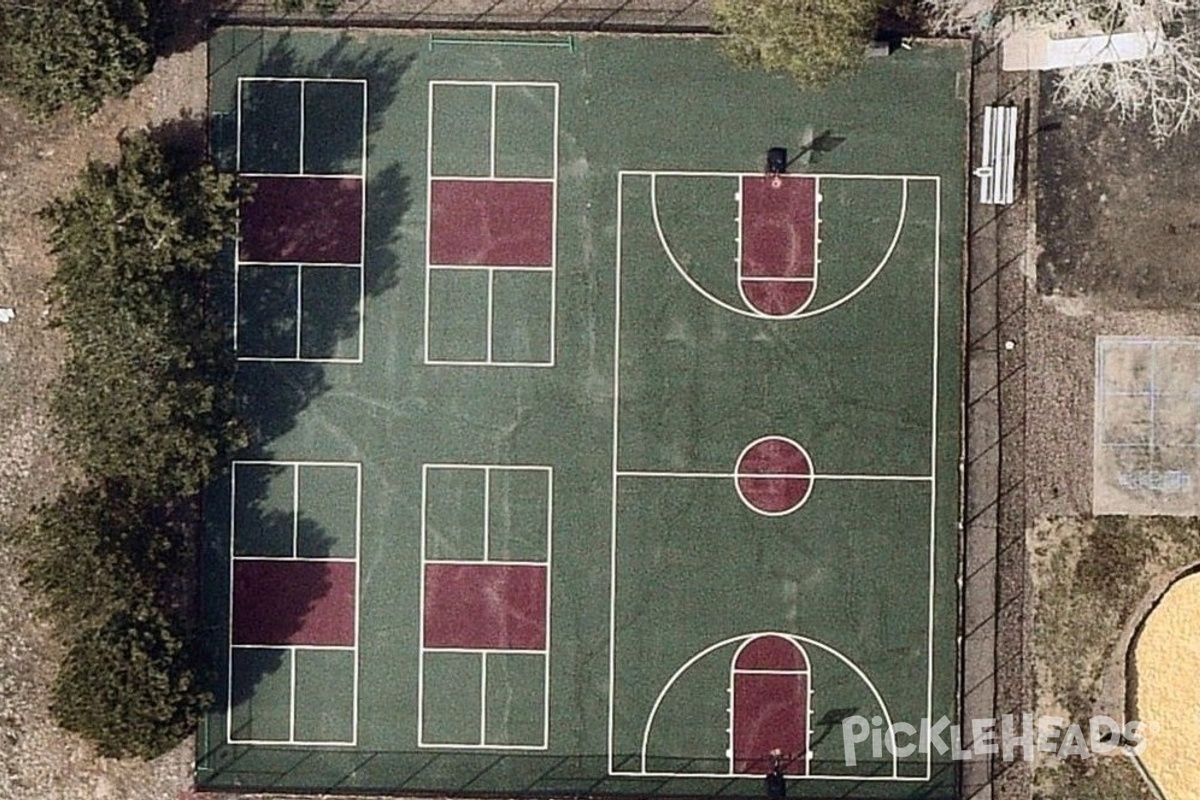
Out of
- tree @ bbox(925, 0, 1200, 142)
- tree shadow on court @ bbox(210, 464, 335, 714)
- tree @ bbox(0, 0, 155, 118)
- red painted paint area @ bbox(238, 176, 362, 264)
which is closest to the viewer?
tree @ bbox(0, 0, 155, 118)

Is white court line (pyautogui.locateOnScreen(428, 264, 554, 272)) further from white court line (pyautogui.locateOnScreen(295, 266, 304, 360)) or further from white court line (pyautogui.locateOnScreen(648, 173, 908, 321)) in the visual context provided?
white court line (pyautogui.locateOnScreen(295, 266, 304, 360))

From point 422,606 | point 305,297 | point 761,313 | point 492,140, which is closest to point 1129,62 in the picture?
point 761,313

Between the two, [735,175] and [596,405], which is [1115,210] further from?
[596,405]

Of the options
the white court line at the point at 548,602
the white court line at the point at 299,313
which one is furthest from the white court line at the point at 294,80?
the white court line at the point at 548,602

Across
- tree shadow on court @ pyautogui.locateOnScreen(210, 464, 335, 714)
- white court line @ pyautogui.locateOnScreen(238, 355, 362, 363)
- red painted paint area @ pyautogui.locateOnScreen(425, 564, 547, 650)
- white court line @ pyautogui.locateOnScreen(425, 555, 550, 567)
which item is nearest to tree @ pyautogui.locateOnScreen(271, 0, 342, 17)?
white court line @ pyautogui.locateOnScreen(238, 355, 362, 363)

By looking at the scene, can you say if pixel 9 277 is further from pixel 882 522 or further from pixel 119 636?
pixel 882 522

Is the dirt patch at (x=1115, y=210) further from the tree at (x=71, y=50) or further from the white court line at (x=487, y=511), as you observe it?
the tree at (x=71, y=50)
